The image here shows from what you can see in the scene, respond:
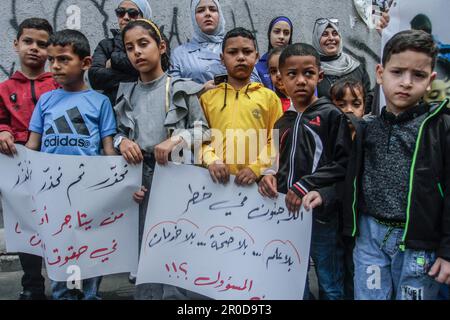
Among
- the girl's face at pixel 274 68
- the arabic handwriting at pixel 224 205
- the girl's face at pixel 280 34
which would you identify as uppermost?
the girl's face at pixel 280 34

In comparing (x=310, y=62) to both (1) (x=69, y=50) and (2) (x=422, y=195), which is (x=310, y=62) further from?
(1) (x=69, y=50)

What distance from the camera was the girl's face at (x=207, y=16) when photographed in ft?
11.9

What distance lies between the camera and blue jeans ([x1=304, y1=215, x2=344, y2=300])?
2645mm

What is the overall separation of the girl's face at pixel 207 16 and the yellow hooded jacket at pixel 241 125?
0.95 meters

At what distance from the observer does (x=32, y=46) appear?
305cm

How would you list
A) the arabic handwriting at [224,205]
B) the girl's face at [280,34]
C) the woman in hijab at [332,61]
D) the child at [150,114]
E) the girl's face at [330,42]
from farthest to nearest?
the girl's face at [280,34] < the girl's face at [330,42] < the woman in hijab at [332,61] < the child at [150,114] < the arabic handwriting at [224,205]

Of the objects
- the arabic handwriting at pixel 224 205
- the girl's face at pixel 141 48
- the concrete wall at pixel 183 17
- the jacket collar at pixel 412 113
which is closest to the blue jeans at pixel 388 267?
the jacket collar at pixel 412 113

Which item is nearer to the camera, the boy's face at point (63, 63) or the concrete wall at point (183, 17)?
the boy's face at point (63, 63)

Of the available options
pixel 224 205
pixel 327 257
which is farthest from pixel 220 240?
pixel 327 257

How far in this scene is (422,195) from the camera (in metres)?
2.04

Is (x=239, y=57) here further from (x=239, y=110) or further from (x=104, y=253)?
(x=104, y=253)

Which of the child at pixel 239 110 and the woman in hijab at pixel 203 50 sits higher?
the woman in hijab at pixel 203 50

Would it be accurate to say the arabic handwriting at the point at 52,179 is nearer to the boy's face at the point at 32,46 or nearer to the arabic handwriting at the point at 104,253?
the arabic handwriting at the point at 104,253

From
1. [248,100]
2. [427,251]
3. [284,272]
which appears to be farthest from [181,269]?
[427,251]
